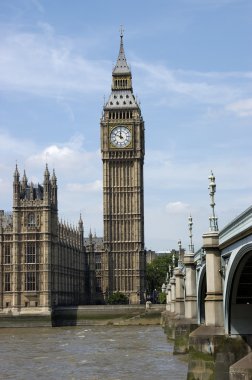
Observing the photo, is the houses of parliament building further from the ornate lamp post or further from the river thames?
the ornate lamp post

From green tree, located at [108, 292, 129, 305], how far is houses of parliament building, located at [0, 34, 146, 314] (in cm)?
239

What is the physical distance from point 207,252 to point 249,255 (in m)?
4.70

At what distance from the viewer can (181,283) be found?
59.6m

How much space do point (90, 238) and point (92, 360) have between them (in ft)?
284

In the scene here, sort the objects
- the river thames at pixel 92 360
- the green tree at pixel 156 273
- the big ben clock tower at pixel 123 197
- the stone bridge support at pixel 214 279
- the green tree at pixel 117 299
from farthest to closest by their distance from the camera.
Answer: the green tree at pixel 156 273 → the big ben clock tower at pixel 123 197 → the green tree at pixel 117 299 → the river thames at pixel 92 360 → the stone bridge support at pixel 214 279

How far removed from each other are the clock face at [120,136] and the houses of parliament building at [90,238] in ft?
0.50

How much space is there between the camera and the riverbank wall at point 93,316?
100 m

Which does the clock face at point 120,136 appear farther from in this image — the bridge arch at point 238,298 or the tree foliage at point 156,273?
the bridge arch at point 238,298

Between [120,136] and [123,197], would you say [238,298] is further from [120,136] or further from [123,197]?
[120,136]

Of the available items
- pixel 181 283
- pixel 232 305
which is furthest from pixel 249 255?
pixel 181 283

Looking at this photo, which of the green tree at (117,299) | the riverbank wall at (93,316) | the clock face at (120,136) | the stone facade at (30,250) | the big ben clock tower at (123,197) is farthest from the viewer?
the clock face at (120,136)

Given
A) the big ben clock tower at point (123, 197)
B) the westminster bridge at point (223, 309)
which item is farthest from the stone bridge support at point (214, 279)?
the big ben clock tower at point (123, 197)

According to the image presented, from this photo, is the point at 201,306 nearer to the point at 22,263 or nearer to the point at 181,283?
the point at 181,283

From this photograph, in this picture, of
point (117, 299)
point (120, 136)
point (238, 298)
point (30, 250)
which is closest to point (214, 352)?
point (238, 298)
